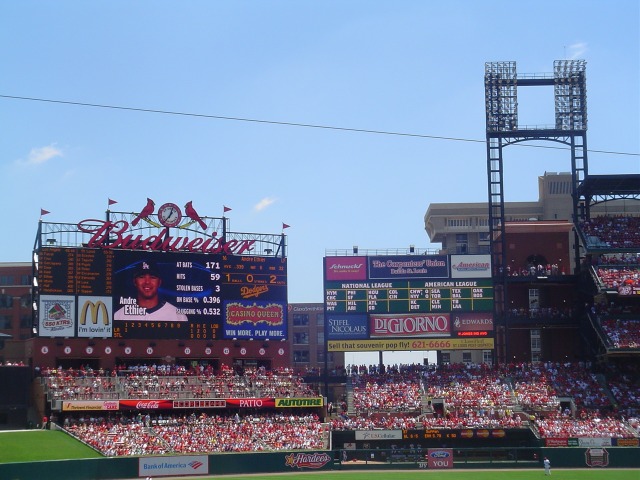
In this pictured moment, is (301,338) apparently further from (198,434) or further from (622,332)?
(198,434)

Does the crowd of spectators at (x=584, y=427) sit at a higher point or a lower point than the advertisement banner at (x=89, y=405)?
lower

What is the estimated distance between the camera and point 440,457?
156 feet

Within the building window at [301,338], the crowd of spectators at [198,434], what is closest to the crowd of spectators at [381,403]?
the crowd of spectators at [198,434]

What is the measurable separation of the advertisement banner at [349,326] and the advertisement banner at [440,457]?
446 inches

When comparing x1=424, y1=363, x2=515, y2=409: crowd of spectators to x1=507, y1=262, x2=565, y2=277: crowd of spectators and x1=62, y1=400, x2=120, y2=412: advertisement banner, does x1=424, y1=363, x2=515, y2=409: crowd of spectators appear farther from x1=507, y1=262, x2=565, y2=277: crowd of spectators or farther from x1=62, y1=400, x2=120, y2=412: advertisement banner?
x1=62, y1=400, x2=120, y2=412: advertisement banner

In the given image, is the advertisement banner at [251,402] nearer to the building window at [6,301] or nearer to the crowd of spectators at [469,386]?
the crowd of spectators at [469,386]

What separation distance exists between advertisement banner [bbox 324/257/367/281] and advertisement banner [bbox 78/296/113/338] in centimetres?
1444

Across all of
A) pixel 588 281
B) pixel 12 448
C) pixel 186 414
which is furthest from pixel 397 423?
pixel 12 448

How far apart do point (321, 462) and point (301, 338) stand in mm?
49120

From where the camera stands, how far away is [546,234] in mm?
63125

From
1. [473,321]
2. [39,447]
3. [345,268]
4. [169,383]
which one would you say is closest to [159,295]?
[169,383]

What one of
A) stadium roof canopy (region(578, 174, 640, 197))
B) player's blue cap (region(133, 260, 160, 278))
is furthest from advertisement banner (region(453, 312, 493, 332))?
player's blue cap (region(133, 260, 160, 278))

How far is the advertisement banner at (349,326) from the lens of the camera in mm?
57281

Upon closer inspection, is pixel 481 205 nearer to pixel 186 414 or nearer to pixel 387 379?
pixel 387 379
